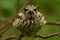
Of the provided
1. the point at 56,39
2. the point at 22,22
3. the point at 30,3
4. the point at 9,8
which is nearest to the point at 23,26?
the point at 22,22

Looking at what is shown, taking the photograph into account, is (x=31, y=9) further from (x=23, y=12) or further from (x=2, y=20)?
(x=2, y=20)

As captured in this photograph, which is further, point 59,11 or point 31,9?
point 59,11

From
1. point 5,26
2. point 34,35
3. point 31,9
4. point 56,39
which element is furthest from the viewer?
point 5,26

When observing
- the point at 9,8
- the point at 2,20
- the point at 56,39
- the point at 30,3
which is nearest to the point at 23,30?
the point at 30,3

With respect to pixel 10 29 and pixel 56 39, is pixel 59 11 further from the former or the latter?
pixel 56 39

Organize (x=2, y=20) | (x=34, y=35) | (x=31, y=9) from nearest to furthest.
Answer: (x=31, y=9), (x=34, y=35), (x=2, y=20)

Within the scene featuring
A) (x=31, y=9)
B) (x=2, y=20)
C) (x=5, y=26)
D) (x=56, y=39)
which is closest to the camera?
(x=31, y=9)

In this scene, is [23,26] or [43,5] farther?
[43,5]

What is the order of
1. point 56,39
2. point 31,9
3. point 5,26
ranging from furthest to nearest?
point 5,26, point 56,39, point 31,9

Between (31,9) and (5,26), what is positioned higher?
(31,9)
